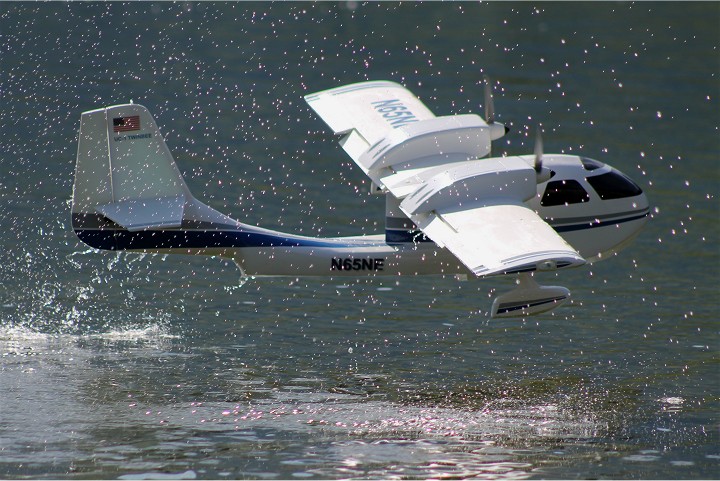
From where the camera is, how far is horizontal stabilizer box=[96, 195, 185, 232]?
83.4 ft

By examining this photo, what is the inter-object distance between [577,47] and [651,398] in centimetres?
4071

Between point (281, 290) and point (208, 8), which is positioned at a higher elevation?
point (208, 8)

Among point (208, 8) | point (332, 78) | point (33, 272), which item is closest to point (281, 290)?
point (33, 272)

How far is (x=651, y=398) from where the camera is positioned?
997 inches

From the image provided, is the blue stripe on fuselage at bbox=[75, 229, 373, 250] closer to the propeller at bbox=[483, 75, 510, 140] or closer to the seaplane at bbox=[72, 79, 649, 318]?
the seaplane at bbox=[72, 79, 649, 318]

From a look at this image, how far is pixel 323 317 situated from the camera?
29.9 meters

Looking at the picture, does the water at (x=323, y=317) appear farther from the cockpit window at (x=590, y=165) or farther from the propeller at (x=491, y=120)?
the propeller at (x=491, y=120)

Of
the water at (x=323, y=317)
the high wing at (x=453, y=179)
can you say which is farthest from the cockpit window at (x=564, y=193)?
the water at (x=323, y=317)

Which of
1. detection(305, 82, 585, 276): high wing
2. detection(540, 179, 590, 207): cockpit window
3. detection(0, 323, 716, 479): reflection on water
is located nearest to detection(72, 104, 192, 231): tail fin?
detection(0, 323, 716, 479): reflection on water

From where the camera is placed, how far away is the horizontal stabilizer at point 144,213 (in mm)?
25406

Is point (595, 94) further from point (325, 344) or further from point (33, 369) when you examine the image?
point (33, 369)

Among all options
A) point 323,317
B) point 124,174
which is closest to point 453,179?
point 323,317

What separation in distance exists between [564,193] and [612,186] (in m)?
Answer: 1.48

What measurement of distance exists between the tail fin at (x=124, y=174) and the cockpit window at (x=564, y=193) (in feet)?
26.8
